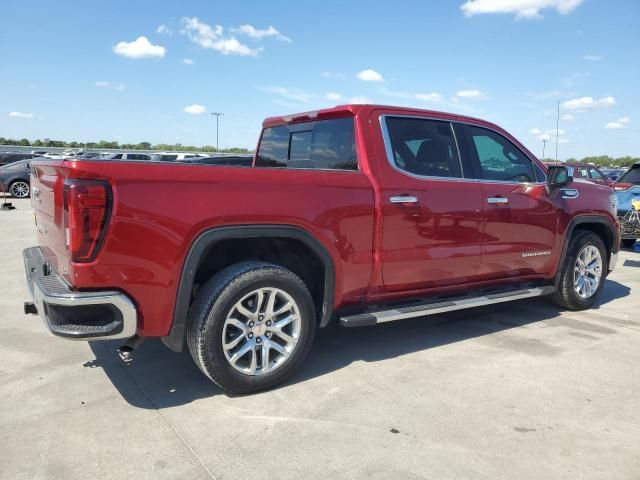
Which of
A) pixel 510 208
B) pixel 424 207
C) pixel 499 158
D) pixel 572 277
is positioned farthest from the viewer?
pixel 572 277

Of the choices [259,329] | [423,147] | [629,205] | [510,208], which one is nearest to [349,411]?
[259,329]

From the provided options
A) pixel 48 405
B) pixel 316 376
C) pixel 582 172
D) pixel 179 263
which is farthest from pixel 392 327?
pixel 582 172

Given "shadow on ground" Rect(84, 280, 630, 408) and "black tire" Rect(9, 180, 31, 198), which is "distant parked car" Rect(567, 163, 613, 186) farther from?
"black tire" Rect(9, 180, 31, 198)

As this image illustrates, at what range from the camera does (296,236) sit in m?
3.36

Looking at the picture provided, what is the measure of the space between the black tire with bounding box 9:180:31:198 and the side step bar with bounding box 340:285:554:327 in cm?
1986

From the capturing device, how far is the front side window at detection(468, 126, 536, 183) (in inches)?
181

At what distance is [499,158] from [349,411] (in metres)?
2.82

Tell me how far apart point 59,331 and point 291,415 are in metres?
1.40

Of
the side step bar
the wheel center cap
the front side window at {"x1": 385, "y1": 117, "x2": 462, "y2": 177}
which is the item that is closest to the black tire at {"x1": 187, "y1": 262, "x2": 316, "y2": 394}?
the wheel center cap

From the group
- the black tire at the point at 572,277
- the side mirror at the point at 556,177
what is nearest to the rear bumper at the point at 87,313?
the side mirror at the point at 556,177

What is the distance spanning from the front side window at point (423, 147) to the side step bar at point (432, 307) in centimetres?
103

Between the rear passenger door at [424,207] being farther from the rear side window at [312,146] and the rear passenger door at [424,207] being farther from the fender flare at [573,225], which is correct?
the fender flare at [573,225]

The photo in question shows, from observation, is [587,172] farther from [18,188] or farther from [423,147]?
[18,188]

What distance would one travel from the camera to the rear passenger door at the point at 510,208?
452 centimetres
